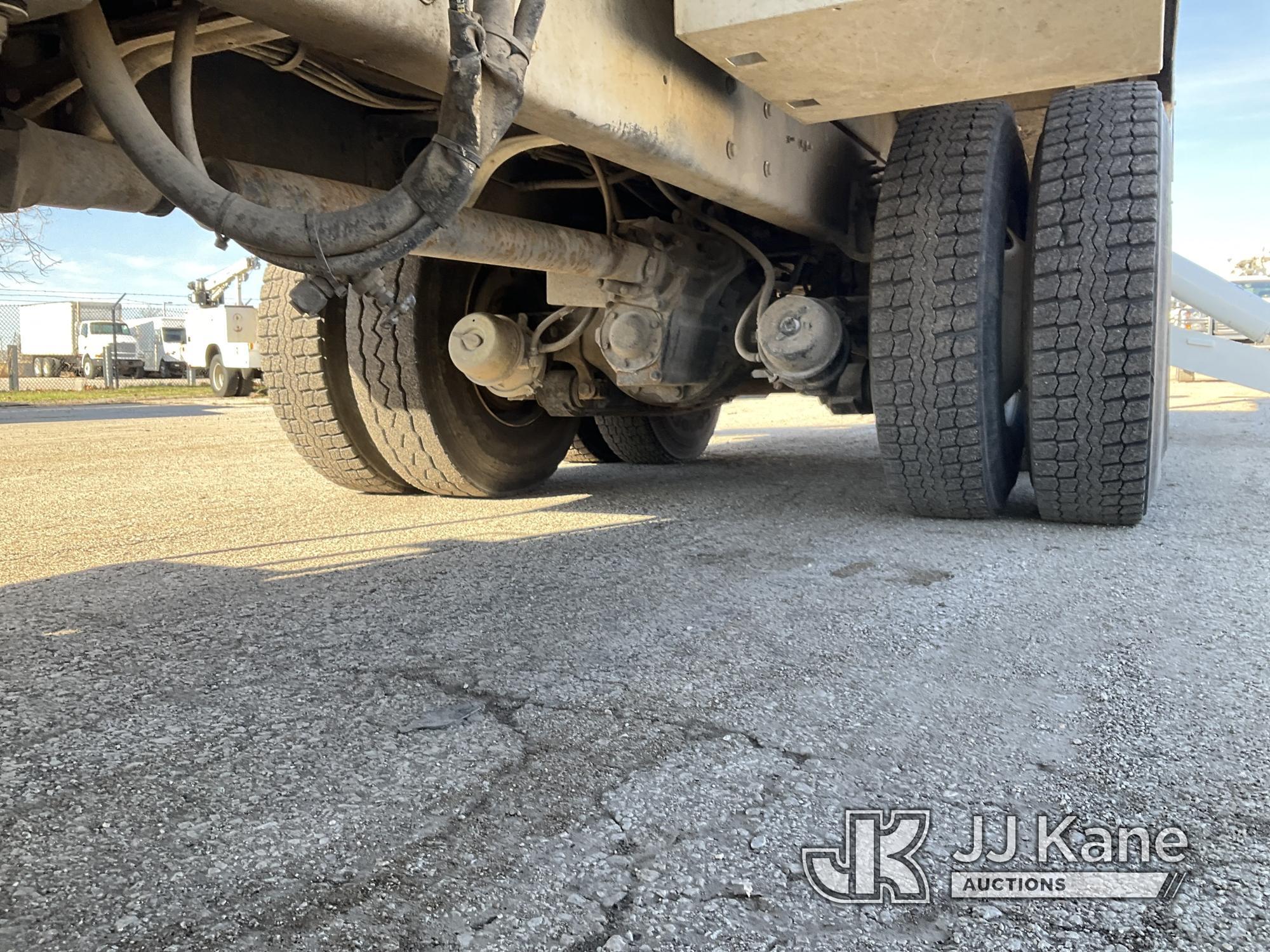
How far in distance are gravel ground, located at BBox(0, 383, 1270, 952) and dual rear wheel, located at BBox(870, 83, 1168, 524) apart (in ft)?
0.72

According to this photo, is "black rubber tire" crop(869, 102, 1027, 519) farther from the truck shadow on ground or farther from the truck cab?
the truck cab

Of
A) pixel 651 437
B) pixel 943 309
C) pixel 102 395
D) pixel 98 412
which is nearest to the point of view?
pixel 943 309

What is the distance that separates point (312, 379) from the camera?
379cm

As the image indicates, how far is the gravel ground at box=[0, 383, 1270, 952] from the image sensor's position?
1063 mm

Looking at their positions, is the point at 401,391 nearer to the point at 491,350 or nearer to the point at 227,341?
the point at 491,350

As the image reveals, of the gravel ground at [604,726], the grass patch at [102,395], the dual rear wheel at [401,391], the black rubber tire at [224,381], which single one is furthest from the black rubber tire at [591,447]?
the black rubber tire at [224,381]

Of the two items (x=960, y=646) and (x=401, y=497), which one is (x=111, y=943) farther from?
(x=401, y=497)

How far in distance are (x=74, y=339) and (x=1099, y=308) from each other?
30864 mm

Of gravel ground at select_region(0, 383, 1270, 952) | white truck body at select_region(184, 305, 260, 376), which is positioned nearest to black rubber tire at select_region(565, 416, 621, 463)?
gravel ground at select_region(0, 383, 1270, 952)

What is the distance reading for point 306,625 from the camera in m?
2.16

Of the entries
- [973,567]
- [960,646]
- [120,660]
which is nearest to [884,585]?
[973,567]

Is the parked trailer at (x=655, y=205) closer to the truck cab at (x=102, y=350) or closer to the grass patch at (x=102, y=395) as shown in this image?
the grass patch at (x=102, y=395)

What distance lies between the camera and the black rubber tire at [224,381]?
18797mm

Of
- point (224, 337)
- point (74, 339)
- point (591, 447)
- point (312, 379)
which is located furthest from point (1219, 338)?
point (74, 339)
